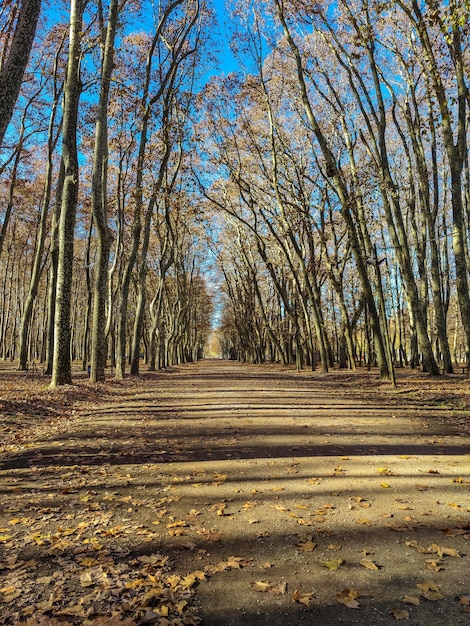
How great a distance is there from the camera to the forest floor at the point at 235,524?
2520mm

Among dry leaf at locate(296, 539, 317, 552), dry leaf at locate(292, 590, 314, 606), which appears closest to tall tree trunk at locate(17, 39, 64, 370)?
dry leaf at locate(296, 539, 317, 552)

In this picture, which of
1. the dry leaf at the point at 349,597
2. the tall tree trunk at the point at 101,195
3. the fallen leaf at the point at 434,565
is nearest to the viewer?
the dry leaf at the point at 349,597

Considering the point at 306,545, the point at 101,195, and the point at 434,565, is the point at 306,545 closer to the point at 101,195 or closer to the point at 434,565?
Result: the point at 434,565

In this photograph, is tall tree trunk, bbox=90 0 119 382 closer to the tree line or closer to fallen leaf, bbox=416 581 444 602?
the tree line

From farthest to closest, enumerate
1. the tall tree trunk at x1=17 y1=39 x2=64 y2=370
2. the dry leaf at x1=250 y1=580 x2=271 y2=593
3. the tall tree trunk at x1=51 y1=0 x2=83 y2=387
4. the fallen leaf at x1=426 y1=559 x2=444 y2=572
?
the tall tree trunk at x1=17 y1=39 x2=64 y2=370, the tall tree trunk at x1=51 y1=0 x2=83 y2=387, the fallen leaf at x1=426 y1=559 x2=444 y2=572, the dry leaf at x1=250 y1=580 x2=271 y2=593

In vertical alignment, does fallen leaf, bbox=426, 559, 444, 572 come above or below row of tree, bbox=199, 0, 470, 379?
below

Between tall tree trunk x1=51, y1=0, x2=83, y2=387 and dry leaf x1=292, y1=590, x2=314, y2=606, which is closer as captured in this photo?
dry leaf x1=292, y1=590, x2=314, y2=606

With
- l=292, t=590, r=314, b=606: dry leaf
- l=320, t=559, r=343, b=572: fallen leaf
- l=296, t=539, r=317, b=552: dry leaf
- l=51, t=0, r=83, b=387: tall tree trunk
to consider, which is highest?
l=51, t=0, r=83, b=387: tall tree trunk

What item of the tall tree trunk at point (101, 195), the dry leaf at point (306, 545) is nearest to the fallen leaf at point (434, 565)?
the dry leaf at point (306, 545)

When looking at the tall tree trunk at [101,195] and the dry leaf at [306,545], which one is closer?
the dry leaf at [306,545]

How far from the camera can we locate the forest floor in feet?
8.27

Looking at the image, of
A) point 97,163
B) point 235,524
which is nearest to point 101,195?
point 97,163

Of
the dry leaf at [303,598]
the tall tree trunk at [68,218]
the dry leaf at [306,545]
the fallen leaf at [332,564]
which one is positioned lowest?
the dry leaf at [303,598]

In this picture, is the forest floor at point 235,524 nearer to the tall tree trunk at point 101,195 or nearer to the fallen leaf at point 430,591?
the fallen leaf at point 430,591
